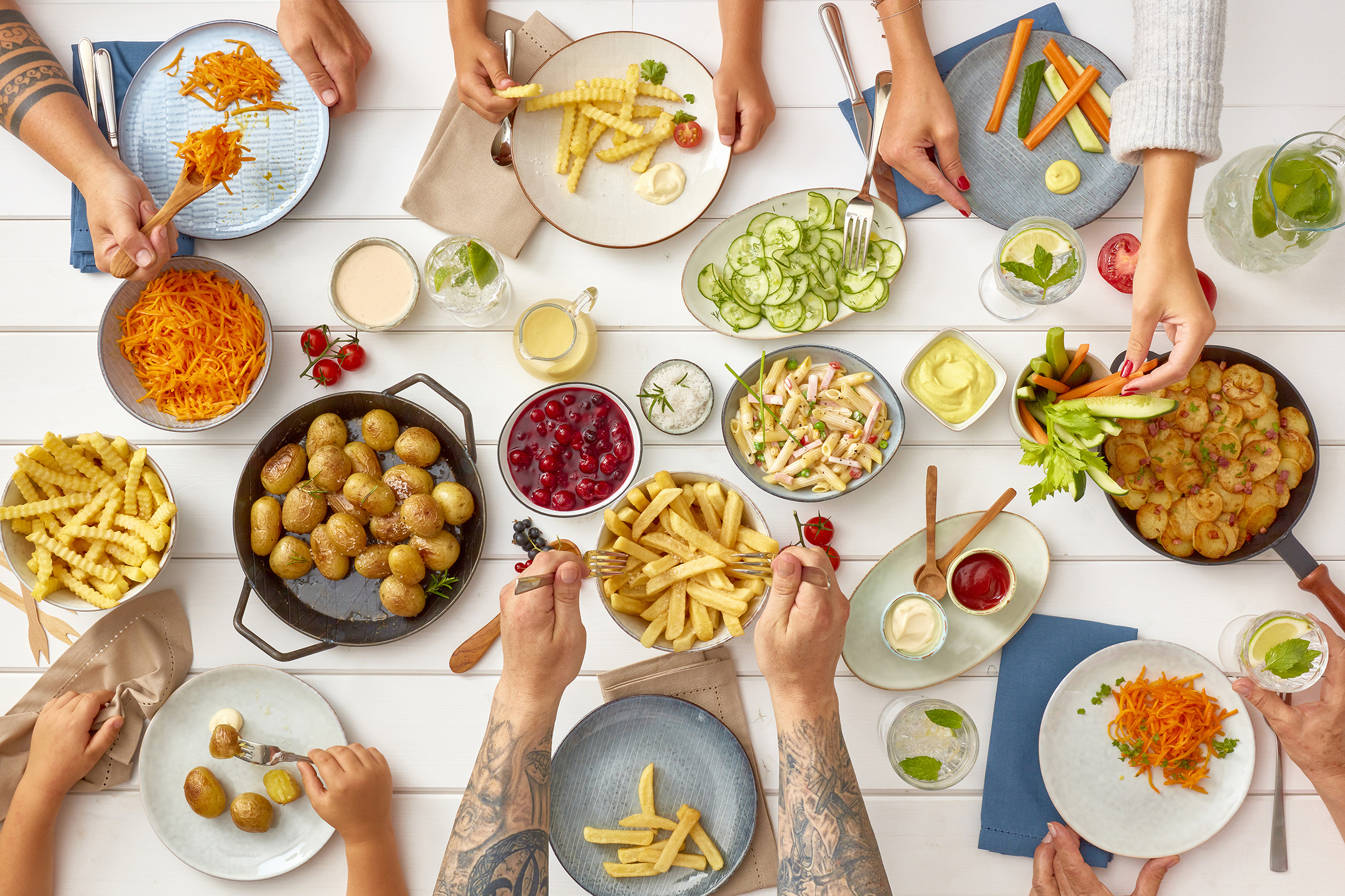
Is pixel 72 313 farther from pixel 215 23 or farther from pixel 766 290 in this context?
pixel 766 290

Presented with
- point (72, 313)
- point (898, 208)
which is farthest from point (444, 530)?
point (898, 208)

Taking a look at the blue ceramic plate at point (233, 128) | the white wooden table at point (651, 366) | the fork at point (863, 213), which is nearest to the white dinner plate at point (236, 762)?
the white wooden table at point (651, 366)

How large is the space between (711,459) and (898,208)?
1.04 metres

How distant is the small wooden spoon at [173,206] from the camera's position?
2318 millimetres

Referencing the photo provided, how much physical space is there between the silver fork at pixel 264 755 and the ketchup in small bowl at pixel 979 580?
2080 mm

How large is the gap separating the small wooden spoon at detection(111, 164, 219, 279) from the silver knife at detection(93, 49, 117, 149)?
1.22ft

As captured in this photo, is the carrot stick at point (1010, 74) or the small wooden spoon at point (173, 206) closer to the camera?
the small wooden spoon at point (173, 206)

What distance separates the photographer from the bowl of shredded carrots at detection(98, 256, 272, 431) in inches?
94.4

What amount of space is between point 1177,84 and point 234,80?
288 cm

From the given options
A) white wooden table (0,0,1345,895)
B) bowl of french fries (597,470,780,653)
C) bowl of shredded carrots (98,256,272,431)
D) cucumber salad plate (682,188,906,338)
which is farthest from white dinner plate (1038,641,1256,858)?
bowl of shredded carrots (98,256,272,431)

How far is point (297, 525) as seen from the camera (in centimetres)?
237

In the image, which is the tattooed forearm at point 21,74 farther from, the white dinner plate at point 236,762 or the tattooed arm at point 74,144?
the white dinner plate at point 236,762

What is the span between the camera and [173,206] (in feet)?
7.59

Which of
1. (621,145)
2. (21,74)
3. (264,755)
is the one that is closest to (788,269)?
(621,145)
